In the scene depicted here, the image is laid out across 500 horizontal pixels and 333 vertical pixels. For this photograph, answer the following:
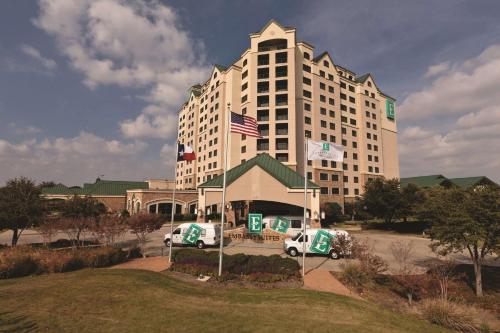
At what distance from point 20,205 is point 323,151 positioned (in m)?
22.9

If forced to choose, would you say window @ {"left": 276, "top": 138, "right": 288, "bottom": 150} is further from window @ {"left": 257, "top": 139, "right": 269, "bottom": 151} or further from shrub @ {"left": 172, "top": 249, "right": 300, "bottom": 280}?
shrub @ {"left": 172, "top": 249, "right": 300, "bottom": 280}

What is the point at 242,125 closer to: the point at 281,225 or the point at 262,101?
the point at 281,225

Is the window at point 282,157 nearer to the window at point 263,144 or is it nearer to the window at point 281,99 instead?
the window at point 263,144

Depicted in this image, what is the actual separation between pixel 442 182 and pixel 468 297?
65.7 m

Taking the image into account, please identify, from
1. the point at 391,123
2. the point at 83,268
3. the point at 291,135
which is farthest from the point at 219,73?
the point at 83,268

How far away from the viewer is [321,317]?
9766 mm

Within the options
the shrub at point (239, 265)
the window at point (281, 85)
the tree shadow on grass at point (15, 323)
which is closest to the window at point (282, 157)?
the window at point (281, 85)

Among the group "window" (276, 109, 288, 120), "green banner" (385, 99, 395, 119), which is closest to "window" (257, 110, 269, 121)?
"window" (276, 109, 288, 120)

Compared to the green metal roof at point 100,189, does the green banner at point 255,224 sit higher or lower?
lower

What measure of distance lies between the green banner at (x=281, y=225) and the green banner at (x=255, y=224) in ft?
5.95

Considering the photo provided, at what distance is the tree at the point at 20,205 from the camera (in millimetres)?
20438

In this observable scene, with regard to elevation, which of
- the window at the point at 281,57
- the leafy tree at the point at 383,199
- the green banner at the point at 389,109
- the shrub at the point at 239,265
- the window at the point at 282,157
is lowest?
the shrub at the point at 239,265

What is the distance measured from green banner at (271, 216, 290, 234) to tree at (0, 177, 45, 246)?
837 inches

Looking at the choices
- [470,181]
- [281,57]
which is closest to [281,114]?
[281,57]
